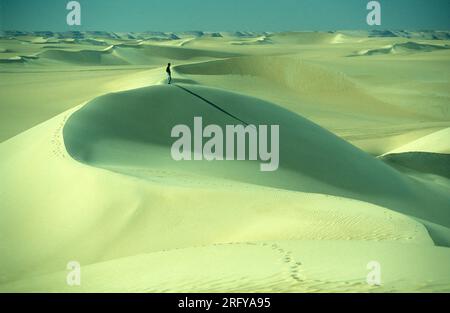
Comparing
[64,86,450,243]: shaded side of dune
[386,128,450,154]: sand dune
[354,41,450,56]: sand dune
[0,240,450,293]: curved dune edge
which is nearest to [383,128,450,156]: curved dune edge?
[386,128,450,154]: sand dune

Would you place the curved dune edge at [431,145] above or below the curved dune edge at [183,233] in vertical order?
above

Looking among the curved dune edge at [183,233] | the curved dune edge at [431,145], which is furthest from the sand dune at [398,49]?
the curved dune edge at [183,233]

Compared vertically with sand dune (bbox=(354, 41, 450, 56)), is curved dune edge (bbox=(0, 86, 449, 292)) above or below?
below

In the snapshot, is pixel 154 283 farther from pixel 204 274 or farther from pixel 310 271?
pixel 310 271

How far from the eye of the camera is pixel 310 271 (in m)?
4.99

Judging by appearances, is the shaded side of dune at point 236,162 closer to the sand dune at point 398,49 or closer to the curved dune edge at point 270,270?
the curved dune edge at point 270,270

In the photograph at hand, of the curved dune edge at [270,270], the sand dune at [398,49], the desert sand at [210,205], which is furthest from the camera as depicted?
the sand dune at [398,49]

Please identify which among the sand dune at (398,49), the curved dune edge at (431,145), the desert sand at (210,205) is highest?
the sand dune at (398,49)

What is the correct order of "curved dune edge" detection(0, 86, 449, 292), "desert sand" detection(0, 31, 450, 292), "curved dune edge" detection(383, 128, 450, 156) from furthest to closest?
"curved dune edge" detection(383, 128, 450, 156), "desert sand" detection(0, 31, 450, 292), "curved dune edge" detection(0, 86, 449, 292)

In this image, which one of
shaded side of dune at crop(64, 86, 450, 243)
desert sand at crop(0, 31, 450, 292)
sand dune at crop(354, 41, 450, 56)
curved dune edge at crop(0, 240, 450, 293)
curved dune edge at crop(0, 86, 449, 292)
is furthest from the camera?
sand dune at crop(354, 41, 450, 56)

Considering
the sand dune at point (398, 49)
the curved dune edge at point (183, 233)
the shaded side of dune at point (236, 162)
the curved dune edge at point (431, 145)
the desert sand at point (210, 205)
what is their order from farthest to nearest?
the sand dune at point (398, 49) → the curved dune edge at point (431, 145) → the shaded side of dune at point (236, 162) → the desert sand at point (210, 205) → the curved dune edge at point (183, 233)

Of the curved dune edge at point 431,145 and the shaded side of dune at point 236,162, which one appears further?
the curved dune edge at point 431,145

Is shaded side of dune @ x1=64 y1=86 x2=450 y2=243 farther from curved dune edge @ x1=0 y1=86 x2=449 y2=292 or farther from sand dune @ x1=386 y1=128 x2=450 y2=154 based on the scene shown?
sand dune @ x1=386 y1=128 x2=450 y2=154
